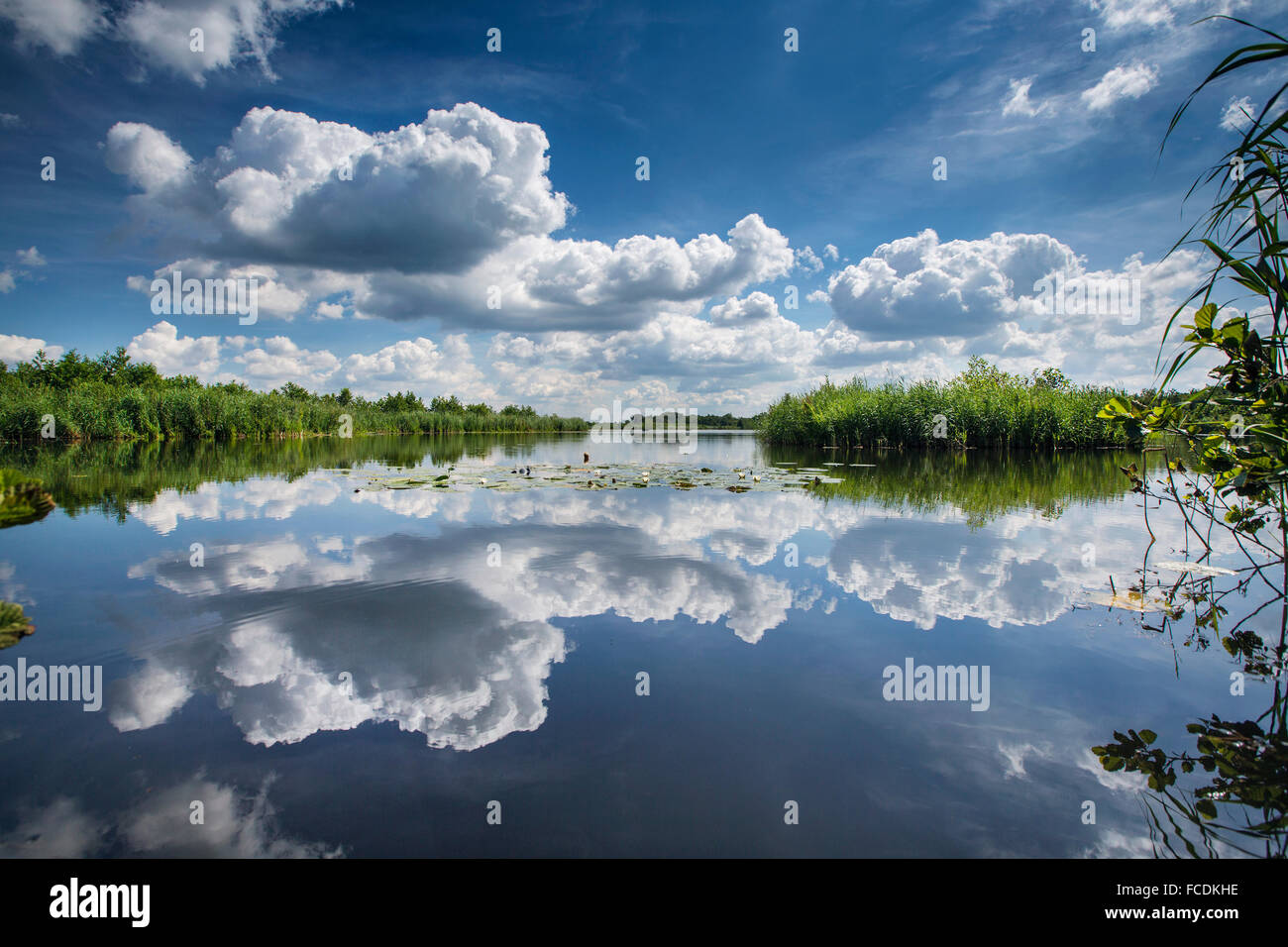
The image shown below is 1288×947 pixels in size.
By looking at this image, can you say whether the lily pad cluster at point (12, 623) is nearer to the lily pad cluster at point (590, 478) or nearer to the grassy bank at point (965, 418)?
the lily pad cluster at point (590, 478)

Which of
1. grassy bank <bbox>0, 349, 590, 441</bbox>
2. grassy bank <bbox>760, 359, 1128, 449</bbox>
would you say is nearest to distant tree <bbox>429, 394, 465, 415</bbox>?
grassy bank <bbox>0, 349, 590, 441</bbox>

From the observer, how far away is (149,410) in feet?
93.8

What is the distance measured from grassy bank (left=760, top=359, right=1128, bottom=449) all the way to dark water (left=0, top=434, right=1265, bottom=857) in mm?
19067

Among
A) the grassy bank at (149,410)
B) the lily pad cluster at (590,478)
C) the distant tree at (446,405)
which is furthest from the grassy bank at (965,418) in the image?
the distant tree at (446,405)

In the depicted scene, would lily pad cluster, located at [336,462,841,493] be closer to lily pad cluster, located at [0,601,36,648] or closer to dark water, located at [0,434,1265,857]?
Answer: dark water, located at [0,434,1265,857]

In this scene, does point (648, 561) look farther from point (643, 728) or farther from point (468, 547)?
point (643, 728)

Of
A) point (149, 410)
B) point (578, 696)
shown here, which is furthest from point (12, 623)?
point (149, 410)

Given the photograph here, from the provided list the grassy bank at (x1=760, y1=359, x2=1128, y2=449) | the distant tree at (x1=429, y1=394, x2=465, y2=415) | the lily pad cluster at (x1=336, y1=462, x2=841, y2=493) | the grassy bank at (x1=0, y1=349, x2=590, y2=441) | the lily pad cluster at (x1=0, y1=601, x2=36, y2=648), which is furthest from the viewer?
the distant tree at (x1=429, y1=394, x2=465, y2=415)

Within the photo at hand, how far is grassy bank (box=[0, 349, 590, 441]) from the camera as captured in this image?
26.9 m

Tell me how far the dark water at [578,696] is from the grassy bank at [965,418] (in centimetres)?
1907

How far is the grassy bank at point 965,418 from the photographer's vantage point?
77.2 ft

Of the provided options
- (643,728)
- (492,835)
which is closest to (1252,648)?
(643,728)

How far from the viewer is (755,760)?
93.4 inches

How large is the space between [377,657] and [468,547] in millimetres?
2929
